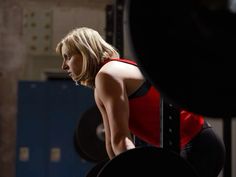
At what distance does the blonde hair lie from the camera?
145cm

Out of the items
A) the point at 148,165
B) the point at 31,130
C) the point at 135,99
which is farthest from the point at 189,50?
the point at 31,130

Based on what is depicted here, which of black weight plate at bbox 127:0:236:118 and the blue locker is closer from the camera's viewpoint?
black weight plate at bbox 127:0:236:118

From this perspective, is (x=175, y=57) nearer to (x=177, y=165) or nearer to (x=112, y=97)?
(x=177, y=165)

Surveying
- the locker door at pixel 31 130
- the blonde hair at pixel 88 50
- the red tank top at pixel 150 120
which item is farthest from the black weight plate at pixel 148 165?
the locker door at pixel 31 130

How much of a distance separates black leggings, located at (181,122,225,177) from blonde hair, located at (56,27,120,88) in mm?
386

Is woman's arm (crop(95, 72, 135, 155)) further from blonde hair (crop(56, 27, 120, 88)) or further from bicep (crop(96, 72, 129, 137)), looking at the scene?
blonde hair (crop(56, 27, 120, 88))

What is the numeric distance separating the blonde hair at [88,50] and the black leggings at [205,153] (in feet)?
1.27

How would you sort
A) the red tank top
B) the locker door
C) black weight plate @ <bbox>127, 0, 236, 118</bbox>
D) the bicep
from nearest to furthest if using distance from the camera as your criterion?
black weight plate @ <bbox>127, 0, 236, 118</bbox>, the bicep, the red tank top, the locker door

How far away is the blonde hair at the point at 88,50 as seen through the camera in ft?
4.76

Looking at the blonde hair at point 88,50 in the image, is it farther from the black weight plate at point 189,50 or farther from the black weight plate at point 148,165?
the black weight plate at point 189,50

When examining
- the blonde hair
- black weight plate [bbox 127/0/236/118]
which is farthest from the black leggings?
black weight plate [bbox 127/0/236/118]

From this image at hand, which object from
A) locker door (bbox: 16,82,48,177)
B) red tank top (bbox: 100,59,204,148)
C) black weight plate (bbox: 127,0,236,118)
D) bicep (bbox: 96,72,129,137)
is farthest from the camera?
locker door (bbox: 16,82,48,177)

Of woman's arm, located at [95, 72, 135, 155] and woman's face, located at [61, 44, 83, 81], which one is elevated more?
woman's face, located at [61, 44, 83, 81]

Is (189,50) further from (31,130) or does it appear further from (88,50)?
(31,130)
